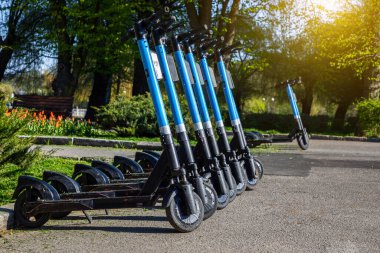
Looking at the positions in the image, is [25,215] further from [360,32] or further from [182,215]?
[360,32]

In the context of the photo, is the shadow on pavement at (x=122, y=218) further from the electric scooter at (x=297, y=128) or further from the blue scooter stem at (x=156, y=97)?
the electric scooter at (x=297, y=128)

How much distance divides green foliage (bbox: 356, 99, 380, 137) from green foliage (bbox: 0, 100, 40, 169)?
19009 mm

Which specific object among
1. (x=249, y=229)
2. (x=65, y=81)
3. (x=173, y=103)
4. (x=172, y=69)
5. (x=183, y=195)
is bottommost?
(x=249, y=229)

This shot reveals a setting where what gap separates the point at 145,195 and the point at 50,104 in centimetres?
1470

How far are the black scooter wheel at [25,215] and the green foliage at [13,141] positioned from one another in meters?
1.12

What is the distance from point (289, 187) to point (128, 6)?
16257 millimetres

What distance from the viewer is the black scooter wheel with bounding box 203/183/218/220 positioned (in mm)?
5219

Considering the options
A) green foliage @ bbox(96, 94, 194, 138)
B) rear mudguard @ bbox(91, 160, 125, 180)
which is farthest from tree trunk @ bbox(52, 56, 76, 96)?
rear mudguard @ bbox(91, 160, 125, 180)

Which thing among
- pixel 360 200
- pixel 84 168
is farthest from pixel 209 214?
pixel 360 200

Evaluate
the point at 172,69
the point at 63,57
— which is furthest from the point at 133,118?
the point at 63,57

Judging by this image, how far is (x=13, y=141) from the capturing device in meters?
6.26

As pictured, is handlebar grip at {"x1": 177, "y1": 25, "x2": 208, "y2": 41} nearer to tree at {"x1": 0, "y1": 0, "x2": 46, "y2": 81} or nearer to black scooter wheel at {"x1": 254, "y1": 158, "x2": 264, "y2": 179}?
black scooter wheel at {"x1": 254, "y1": 158, "x2": 264, "y2": 179}

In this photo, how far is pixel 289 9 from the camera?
89.2 feet

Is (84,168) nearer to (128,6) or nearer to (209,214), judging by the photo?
A: (209,214)
